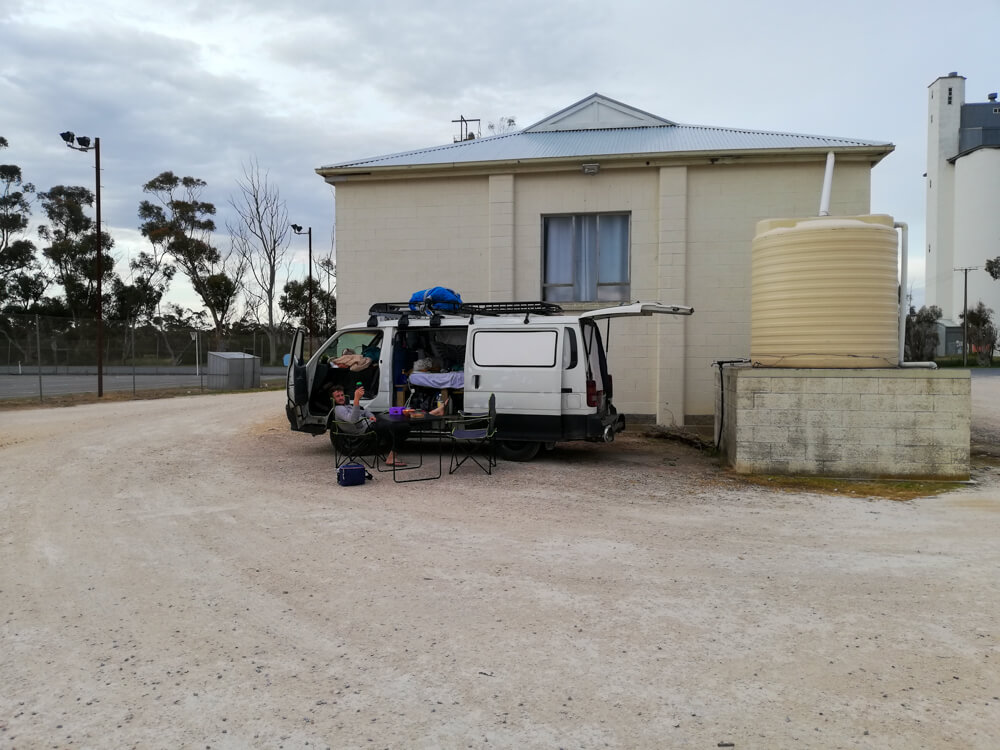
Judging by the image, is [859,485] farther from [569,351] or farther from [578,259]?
[578,259]

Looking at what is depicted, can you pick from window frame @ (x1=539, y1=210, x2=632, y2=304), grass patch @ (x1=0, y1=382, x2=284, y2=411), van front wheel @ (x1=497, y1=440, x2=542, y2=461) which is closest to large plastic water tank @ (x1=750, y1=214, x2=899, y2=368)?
van front wheel @ (x1=497, y1=440, x2=542, y2=461)

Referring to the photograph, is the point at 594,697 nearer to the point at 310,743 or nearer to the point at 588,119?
the point at 310,743

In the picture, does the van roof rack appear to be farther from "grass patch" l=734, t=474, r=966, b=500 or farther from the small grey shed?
the small grey shed

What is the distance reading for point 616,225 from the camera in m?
13.7

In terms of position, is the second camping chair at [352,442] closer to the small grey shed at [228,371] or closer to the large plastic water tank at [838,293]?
the large plastic water tank at [838,293]

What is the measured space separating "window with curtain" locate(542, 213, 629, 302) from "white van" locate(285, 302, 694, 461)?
10.9 ft

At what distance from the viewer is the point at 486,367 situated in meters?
9.77

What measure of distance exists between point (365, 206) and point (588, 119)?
5.67m

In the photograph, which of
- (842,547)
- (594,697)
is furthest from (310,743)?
(842,547)

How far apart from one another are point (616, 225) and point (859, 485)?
7133 millimetres

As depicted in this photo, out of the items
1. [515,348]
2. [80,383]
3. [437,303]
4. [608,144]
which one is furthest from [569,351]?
[80,383]

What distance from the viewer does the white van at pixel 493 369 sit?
938 centimetres

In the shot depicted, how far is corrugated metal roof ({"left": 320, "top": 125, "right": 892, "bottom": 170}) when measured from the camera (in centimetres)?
1321

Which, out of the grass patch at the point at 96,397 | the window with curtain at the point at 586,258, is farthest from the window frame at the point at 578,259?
the grass patch at the point at 96,397
